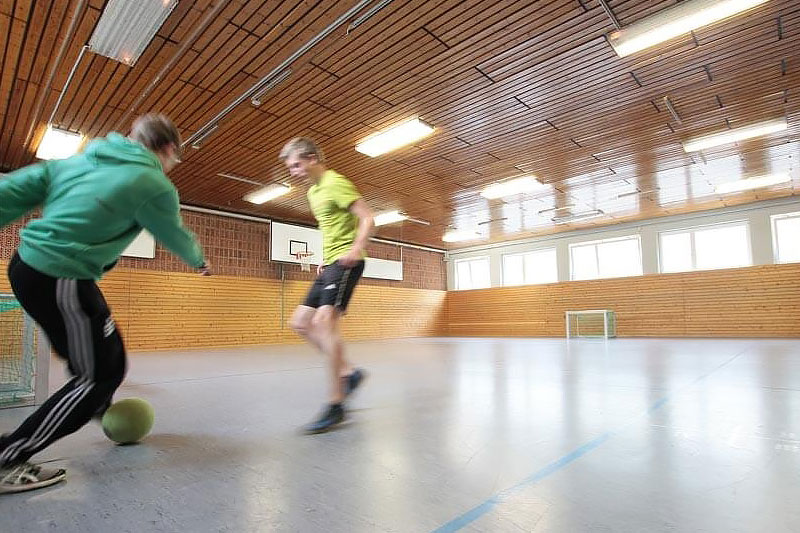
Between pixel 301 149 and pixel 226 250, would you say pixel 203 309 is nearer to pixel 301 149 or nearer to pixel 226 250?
pixel 226 250

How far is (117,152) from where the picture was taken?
1.49m

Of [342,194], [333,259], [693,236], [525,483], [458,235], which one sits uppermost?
[458,235]

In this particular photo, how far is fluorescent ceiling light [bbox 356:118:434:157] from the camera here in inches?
298

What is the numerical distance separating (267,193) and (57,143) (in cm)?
430

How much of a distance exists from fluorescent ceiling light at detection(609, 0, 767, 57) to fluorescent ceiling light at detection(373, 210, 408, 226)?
8359 mm

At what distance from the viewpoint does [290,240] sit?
13.7 metres

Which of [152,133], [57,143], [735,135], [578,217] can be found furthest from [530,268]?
[152,133]

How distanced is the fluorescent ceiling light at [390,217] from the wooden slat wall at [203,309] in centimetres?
305

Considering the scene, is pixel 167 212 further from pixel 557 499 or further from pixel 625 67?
pixel 625 67

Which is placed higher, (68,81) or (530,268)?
(68,81)

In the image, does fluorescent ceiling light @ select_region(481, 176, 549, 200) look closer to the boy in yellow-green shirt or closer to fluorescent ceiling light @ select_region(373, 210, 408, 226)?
fluorescent ceiling light @ select_region(373, 210, 408, 226)

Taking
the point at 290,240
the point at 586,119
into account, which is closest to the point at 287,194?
the point at 290,240

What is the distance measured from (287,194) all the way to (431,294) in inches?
360

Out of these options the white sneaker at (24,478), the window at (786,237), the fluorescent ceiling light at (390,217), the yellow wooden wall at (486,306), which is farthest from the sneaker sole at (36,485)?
the window at (786,237)
